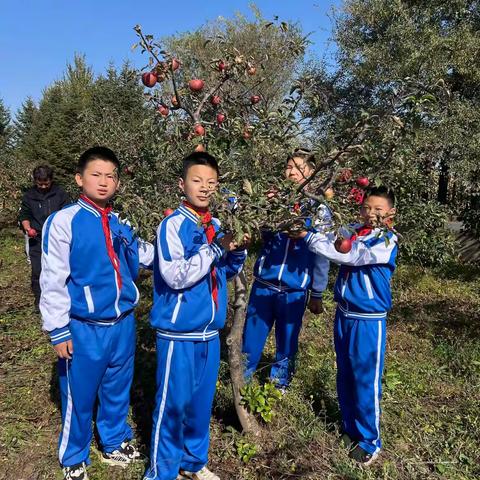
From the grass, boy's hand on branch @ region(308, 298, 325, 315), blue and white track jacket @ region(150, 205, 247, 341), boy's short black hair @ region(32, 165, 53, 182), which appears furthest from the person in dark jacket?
blue and white track jacket @ region(150, 205, 247, 341)

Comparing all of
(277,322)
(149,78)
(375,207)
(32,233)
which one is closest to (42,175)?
(32,233)

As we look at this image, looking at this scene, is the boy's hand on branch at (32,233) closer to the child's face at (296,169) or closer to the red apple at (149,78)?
the red apple at (149,78)

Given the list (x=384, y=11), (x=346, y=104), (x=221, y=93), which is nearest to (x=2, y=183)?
(x=346, y=104)

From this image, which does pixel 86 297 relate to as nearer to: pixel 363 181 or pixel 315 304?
pixel 363 181

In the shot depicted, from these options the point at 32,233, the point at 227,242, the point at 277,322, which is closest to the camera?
the point at 227,242

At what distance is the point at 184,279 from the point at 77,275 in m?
0.64

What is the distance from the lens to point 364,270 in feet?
9.00

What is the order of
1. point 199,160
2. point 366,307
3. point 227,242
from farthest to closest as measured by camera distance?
1. point 366,307
2. point 199,160
3. point 227,242

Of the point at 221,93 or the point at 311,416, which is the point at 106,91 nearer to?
the point at 221,93

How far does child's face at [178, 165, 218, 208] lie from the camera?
2.36 metres

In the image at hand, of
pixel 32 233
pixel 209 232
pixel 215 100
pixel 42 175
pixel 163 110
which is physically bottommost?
pixel 32 233

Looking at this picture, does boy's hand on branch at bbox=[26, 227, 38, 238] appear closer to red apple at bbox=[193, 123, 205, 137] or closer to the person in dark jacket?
the person in dark jacket

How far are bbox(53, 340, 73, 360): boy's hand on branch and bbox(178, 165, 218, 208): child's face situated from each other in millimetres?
979

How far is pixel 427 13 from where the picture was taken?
28.8ft
